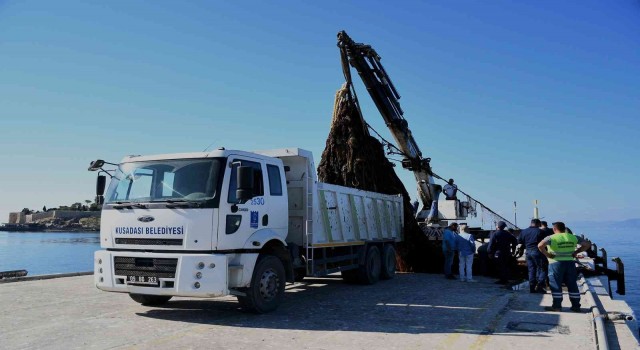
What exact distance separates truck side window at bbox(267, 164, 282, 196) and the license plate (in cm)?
242

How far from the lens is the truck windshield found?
7.75 m

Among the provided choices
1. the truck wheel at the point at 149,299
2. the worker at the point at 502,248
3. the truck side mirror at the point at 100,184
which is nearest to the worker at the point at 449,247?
the worker at the point at 502,248

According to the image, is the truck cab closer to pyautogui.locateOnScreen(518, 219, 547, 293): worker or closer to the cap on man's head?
the cap on man's head

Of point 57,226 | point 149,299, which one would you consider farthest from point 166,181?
point 57,226

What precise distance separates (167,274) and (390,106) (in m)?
11.5

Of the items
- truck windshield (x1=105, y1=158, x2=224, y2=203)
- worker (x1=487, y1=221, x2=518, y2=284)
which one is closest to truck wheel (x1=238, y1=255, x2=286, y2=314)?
truck windshield (x1=105, y1=158, x2=224, y2=203)

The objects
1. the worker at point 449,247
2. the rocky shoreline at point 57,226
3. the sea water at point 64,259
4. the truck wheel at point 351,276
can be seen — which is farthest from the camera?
the rocky shoreline at point 57,226

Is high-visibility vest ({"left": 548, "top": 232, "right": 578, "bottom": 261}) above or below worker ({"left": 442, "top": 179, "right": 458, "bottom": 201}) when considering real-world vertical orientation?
below

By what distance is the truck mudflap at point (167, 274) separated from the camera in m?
7.42

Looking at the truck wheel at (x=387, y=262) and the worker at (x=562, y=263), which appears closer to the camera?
the worker at (x=562, y=263)

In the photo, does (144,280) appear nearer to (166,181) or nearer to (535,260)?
(166,181)

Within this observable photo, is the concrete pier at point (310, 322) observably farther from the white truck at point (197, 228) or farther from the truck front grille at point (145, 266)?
the truck front grille at point (145, 266)

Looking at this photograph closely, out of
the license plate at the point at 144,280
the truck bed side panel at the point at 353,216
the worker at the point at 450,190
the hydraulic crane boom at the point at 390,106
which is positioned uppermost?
the hydraulic crane boom at the point at 390,106

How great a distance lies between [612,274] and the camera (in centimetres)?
1855
